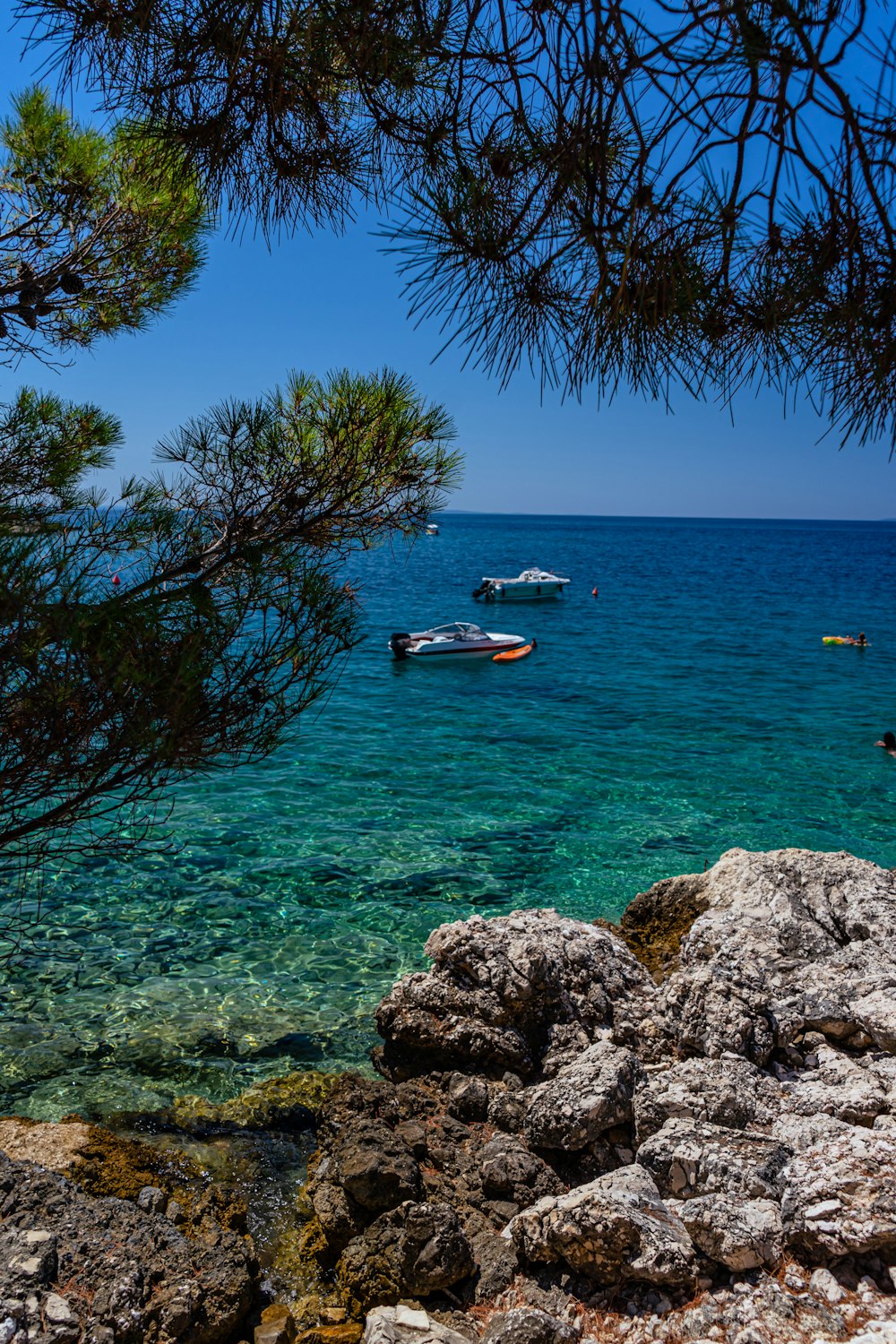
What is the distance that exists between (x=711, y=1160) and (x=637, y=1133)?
60cm

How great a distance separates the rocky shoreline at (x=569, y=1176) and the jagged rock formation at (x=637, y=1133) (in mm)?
12

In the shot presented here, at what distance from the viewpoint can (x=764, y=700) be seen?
71.3 feet

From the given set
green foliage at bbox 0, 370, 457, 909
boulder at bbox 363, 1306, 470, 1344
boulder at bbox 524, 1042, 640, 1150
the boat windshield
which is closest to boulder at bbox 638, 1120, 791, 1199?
boulder at bbox 524, 1042, 640, 1150

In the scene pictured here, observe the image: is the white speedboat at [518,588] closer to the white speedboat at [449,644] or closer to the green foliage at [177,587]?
the white speedboat at [449,644]

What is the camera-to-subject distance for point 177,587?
5754 mm

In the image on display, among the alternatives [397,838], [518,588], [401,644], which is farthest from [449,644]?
[518,588]

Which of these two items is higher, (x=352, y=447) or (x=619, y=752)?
(x=352, y=447)

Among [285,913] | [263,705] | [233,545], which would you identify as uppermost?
[233,545]

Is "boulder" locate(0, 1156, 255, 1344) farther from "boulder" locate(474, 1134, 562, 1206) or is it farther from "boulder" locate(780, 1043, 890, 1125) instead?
"boulder" locate(780, 1043, 890, 1125)

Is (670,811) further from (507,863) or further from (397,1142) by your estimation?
(397,1142)

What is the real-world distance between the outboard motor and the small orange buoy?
265 centimetres

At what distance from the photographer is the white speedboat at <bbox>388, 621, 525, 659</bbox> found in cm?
2512

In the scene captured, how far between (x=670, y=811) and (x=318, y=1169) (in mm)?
9158

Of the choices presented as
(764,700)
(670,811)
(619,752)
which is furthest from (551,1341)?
(764,700)
